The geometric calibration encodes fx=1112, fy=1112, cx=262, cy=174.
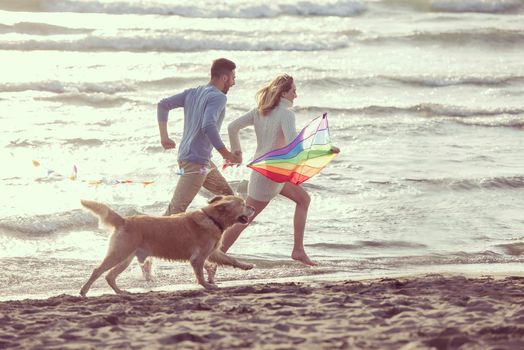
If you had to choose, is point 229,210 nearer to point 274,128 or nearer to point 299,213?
point 274,128

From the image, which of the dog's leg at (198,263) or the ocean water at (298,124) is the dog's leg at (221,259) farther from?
the ocean water at (298,124)

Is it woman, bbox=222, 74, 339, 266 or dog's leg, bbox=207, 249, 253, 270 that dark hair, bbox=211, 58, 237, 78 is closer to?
woman, bbox=222, 74, 339, 266

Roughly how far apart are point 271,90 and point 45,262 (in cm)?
265

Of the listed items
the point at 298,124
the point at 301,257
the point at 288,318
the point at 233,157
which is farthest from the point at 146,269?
the point at 298,124

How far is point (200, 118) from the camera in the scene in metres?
→ 9.26

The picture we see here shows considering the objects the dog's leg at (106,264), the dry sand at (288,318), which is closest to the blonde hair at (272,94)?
the dry sand at (288,318)

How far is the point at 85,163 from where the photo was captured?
607 inches

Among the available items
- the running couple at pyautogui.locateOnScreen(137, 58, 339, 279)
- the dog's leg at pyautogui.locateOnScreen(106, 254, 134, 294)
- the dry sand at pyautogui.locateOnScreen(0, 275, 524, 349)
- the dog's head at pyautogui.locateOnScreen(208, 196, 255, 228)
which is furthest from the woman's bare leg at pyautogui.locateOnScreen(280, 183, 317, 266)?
the dog's leg at pyautogui.locateOnScreen(106, 254, 134, 294)

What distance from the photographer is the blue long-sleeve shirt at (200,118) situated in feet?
30.0

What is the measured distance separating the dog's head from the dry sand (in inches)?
24.9

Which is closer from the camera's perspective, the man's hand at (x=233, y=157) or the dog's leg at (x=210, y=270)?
the man's hand at (x=233, y=157)

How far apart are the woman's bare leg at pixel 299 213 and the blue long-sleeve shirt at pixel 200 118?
1.07 m

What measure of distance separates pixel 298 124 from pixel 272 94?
993cm

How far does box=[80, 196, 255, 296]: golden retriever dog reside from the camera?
340 inches
